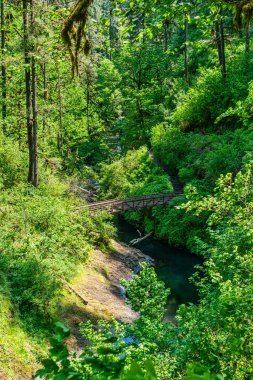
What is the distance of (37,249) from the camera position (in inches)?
489

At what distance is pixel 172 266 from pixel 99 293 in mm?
5770

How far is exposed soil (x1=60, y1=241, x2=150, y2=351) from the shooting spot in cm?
1262

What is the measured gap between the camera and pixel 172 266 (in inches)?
778

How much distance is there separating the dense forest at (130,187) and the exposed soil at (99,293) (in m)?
0.24

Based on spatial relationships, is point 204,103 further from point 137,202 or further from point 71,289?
point 71,289

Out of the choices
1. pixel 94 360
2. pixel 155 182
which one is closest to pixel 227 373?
pixel 94 360

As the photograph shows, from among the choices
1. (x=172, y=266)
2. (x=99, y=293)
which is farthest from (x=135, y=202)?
(x=99, y=293)

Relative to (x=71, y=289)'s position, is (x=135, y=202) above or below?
above

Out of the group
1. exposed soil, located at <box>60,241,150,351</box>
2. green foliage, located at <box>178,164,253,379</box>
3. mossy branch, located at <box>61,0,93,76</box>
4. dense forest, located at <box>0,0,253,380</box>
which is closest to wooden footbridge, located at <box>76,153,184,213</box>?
dense forest, located at <box>0,0,253,380</box>

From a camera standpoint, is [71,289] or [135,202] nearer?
[71,289]

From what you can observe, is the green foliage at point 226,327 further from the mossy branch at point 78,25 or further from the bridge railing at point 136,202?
the bridge railing at point 136,202

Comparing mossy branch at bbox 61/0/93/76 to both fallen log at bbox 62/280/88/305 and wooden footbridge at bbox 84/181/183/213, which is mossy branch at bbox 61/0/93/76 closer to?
fallen log at bbox 62/280/88/305

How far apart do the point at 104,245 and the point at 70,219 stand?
3.88 m

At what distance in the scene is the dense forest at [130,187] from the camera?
4.60m
